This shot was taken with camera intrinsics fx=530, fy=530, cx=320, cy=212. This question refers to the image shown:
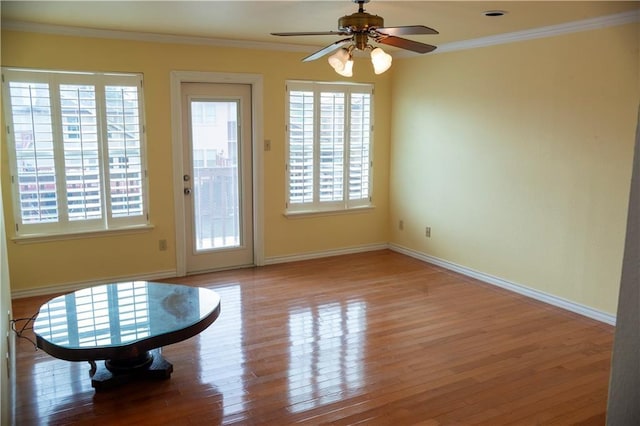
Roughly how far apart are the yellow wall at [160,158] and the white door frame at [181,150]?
0.06 m

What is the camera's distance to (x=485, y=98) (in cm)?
526

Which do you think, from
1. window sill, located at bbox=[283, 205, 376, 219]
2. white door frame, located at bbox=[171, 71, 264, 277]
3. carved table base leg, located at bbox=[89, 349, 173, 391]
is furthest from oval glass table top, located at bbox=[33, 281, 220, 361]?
window sill, located at bbox=[283, 205, 376, 219]

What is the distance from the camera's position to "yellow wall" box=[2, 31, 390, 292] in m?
4.75

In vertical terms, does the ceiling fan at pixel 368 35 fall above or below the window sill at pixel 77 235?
above

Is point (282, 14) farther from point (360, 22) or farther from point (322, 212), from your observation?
point (322, 212)

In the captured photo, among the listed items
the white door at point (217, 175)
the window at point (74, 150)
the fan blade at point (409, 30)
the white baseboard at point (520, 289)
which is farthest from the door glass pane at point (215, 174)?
the fan blade at point (409, 30)

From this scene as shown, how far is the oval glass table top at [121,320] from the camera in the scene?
116 inches

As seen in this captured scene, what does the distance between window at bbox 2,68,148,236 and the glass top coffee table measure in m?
1.38

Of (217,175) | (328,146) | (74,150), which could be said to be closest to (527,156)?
(328,146)

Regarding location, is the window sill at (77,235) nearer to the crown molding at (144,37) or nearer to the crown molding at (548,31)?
the crown molding at (144,37)

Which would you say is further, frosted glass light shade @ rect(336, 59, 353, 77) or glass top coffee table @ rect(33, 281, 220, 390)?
frosted glass light shade @ rect(336, 59, 353, 77)

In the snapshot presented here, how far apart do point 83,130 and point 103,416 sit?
2.87 m

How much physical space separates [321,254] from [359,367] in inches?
113

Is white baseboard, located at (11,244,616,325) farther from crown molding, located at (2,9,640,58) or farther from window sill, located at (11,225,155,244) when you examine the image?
crown molding, located at (2,9,640,58)
